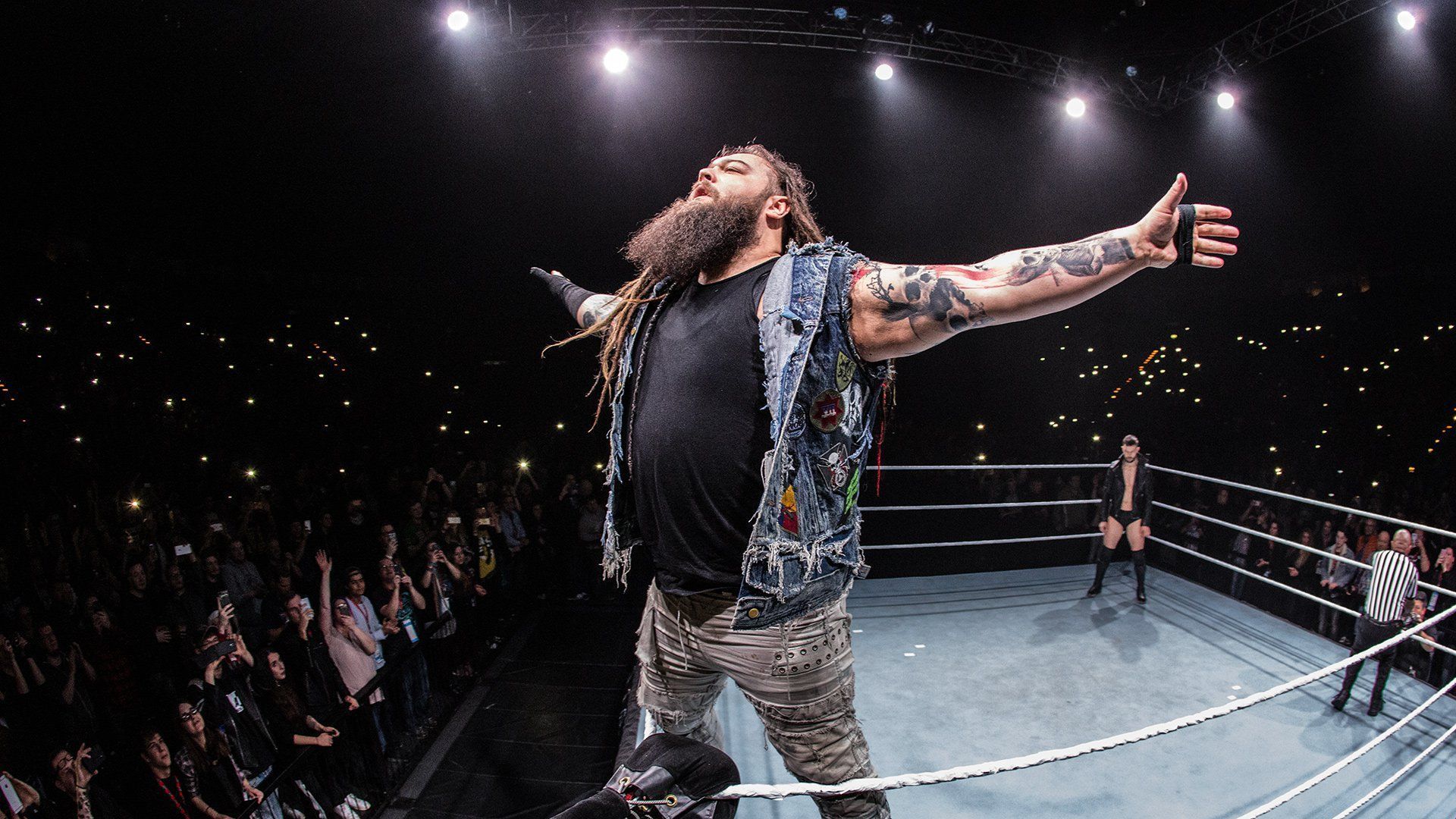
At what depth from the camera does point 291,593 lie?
4.71m

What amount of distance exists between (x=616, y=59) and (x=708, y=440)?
21.9 feet

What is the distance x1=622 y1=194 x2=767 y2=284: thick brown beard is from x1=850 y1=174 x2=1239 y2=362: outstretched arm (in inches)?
12.2

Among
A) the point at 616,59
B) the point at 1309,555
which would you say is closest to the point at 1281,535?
the point at 1309,555

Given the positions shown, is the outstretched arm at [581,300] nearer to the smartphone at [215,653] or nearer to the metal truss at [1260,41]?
the smartphone at [215,653]

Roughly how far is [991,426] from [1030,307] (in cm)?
1063

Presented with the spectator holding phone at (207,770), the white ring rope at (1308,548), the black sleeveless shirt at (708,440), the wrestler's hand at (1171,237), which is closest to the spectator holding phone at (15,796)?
the spectator holding phone at (207,770)

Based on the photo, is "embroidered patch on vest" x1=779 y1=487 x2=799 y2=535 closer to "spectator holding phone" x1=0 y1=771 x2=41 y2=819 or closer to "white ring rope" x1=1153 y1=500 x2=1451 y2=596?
"white ring rope" x1=1153 y1=500 x2=1451 y2=596

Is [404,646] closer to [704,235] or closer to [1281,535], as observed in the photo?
[704,235]

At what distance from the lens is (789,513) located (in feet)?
3.81

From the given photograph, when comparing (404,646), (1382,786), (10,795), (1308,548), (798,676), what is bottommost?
(404,646)

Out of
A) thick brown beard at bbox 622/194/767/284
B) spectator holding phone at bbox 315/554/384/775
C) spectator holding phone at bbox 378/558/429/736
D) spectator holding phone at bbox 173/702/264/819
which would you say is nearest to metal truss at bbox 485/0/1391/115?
spectator holding phone at bbox 378/558/429/736

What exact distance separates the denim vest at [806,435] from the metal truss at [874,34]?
596cm

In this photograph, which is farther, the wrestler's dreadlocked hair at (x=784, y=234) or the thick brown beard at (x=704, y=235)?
the wrestler's dreadlocked hair at (x=784, y=234)

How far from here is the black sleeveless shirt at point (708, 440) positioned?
1.19 metres
